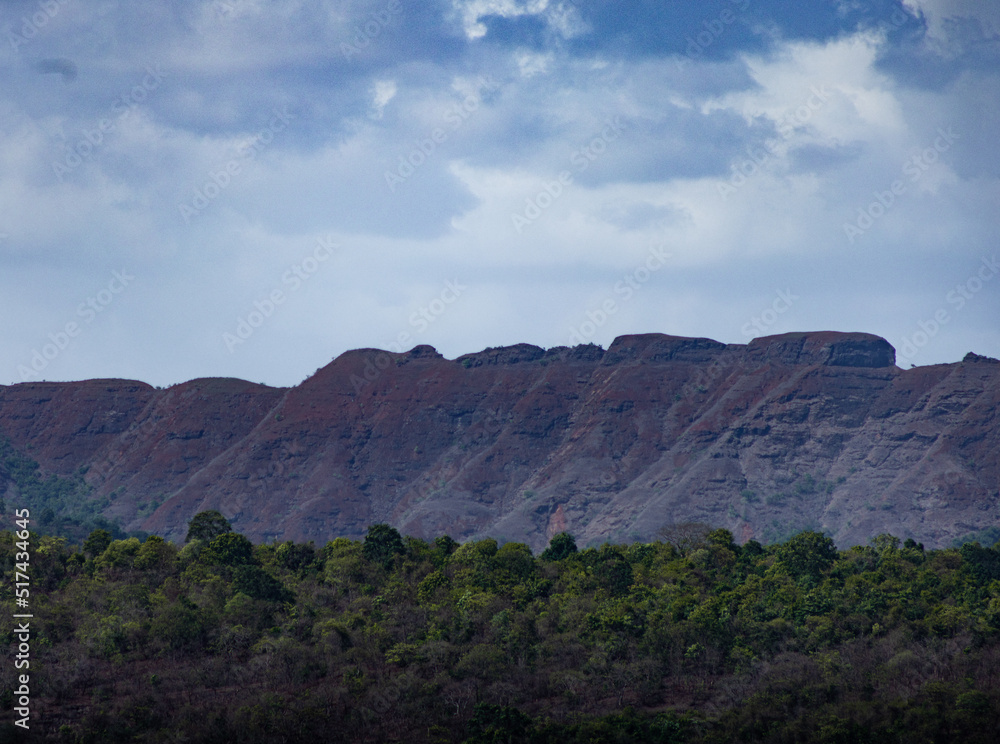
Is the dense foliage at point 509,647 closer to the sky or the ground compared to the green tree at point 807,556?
closer to the ground

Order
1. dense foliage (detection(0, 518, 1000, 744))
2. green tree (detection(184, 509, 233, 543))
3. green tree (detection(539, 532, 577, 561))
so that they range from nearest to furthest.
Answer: dense foliage (detection(0, 518, 1000, 744)) < green tree (detection(539, 532, 577, 561)) < green tree (detection(184, 509, 233, 543))

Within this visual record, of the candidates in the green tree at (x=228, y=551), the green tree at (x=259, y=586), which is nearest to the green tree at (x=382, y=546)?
the green tree at (x=228, y=551)

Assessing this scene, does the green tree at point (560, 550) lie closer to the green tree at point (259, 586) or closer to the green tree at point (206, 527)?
the green tree at point (259, 586)

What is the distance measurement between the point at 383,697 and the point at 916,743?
3147 cm

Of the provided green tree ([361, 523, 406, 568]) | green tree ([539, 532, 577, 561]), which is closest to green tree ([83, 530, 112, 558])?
green tree ([361, 523, 406, 568])

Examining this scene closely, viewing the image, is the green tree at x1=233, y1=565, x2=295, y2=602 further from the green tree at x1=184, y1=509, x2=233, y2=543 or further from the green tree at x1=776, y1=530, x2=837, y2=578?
the green tree at x1=776, y1=530, x2=837, y2=578

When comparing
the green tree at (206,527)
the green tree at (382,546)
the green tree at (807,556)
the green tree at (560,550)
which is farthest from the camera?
the green tree at (206,527)

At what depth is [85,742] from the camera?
72.8 meters

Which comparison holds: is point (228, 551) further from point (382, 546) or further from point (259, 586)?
point (259, 586)

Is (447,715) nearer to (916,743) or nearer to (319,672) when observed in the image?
(319,672)

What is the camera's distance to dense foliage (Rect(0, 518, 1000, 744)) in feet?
245

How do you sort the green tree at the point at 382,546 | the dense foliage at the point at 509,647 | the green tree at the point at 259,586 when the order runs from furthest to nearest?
the green tree at the point at 382,546 → the green tree at the point at 259,586 → the dense foliage at the point at 509,647

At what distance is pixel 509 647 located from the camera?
285 feet

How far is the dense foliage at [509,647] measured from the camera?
74.8 metres
